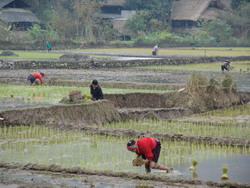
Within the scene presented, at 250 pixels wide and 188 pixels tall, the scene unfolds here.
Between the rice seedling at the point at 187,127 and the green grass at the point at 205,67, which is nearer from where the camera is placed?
the rice seedling at the point at 187,127

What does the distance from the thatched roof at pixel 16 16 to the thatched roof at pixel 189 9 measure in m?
13.1

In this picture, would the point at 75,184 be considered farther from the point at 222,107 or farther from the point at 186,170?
the point at 222,107

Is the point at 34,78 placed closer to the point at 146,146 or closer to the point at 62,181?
the point at 146,146

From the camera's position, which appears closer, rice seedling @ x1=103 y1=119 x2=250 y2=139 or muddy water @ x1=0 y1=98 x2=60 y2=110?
rice seedling @ x1=103 y1=119 x2=250 y2=139

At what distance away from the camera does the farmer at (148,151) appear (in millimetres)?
8484

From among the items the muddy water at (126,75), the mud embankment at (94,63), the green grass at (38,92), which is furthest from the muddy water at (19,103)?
the mud embankment at (94,63)

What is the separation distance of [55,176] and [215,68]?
2136 cm

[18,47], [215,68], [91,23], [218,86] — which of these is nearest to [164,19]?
[91,23]

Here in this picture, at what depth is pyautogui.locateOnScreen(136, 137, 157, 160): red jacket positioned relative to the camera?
27.8 feet

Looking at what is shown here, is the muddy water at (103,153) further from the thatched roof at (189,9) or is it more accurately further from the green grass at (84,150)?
the thatched roof at (189,9)

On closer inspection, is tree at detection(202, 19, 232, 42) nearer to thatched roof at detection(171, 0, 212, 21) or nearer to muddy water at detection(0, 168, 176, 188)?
thatched roof at detection(171, 0, 212, 21)

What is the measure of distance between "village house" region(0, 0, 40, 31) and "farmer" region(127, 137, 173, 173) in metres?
36.1

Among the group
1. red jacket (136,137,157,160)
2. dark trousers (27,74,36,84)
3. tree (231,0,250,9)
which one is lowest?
red jacket (136,137,157,160)

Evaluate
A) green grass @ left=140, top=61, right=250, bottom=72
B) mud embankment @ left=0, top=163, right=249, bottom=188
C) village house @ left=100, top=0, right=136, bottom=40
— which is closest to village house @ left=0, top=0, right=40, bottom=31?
village house @ left=100, top=0, right=136, bottom=40
